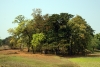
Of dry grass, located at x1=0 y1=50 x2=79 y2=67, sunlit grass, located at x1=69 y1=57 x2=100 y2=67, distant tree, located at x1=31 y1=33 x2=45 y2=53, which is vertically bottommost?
sunlit grass, located at x1=69 y1=57 x2=100 y2=67

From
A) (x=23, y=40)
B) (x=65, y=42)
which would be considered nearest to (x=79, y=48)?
(x=65, y=42)

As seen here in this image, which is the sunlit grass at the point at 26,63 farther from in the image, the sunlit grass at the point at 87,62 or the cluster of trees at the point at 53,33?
the cluster of trees at the point at 53,33

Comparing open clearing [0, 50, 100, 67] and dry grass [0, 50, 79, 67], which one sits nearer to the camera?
dry grass [0, 50, 79, 67]

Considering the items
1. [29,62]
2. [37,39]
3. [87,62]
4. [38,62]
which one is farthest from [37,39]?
[29,62]

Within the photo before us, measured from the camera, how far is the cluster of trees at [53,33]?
200 ft

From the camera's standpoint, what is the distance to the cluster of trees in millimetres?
61094

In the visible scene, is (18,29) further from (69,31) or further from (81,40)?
(81,40)

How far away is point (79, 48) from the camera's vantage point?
6688 centimetres

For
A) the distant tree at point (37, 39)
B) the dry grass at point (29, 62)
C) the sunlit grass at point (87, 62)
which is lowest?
the sunlit grass at point (87, 62)

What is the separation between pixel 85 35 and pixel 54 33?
10.7 meters

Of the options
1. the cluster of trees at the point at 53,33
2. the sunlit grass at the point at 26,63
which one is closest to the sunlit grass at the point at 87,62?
the sunlit grass at the point at 26,63

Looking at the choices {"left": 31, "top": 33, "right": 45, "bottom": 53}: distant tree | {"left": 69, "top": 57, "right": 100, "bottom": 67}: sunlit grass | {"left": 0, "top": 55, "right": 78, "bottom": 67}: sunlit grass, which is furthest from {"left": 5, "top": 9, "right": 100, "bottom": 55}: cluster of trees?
{"left": 0, "top": 55, "right": 78, "bottom": 67}: sunlit grass

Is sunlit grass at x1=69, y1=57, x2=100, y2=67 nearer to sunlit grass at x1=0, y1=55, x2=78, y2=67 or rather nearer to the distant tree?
sunlit grass at x1=0, y1=55, x2=78, y2=67

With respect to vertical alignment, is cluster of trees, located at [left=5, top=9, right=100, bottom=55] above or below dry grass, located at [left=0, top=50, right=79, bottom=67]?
above
